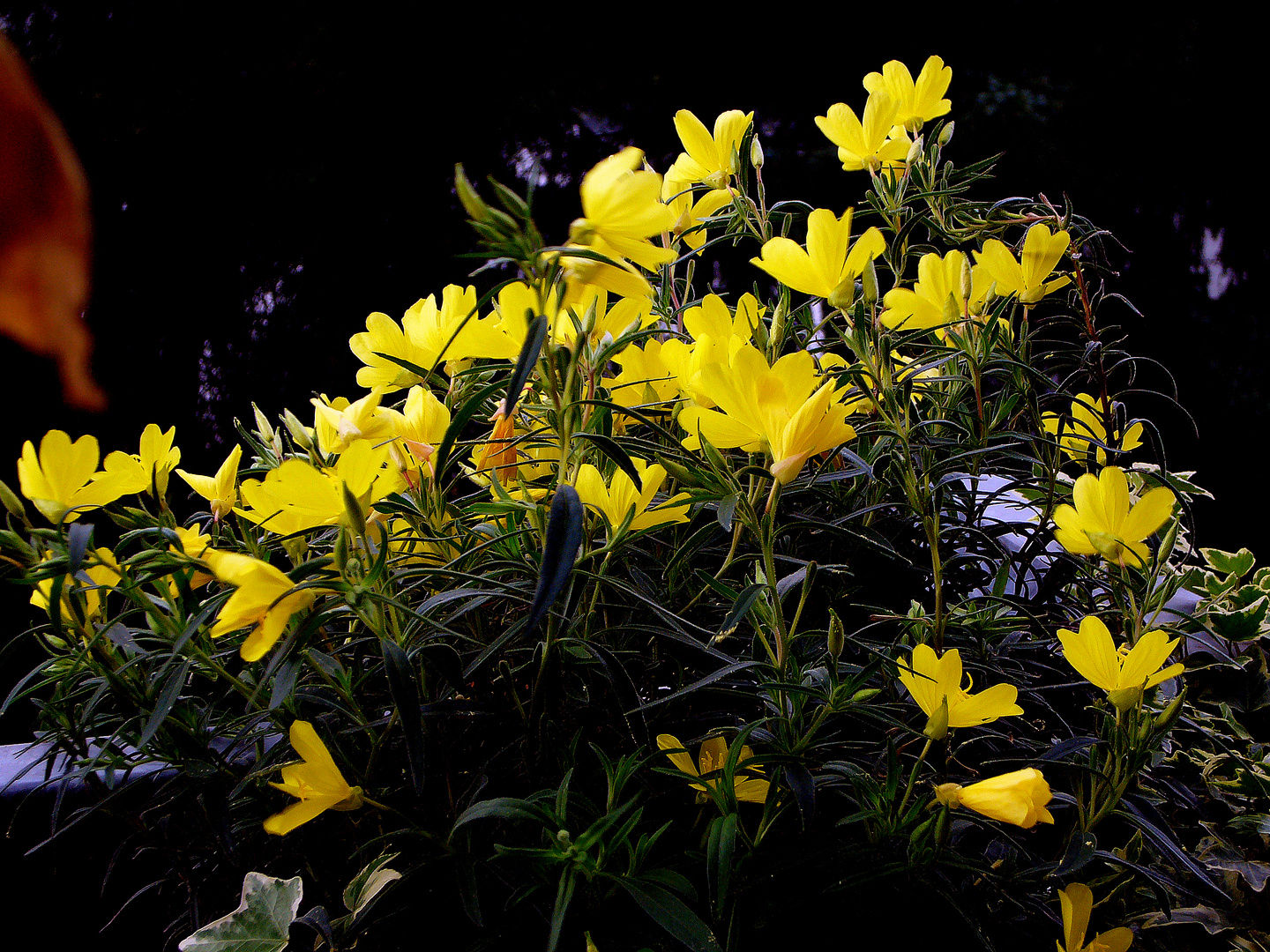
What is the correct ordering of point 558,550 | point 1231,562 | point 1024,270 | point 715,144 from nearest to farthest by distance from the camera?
point 558,550
point 1024,270
point 715,144
point 1231,562

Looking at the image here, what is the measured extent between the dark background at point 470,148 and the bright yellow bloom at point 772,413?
8.02 feet

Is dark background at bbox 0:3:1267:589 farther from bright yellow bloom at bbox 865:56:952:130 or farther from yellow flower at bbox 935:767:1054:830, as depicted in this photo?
yellow flower at bbox 935:767:1054:830

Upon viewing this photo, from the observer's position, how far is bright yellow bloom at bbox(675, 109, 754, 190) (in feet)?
2.67

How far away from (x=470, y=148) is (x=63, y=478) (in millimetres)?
3238

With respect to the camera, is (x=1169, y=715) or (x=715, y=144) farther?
(x=715, y=144)

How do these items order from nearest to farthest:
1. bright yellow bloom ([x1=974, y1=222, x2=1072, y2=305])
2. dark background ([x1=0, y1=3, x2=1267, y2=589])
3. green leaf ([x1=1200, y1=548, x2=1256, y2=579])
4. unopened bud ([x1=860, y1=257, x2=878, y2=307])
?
unopened bud ([x1=860, y1=257, x2=878, y2=307]), bright yellow bloom ([x1=974, y1=222, x2=1072, y2=305]), green leaf ([x1=1200, y1=548, x2=1256, y2=579]), dark background ([x1=0, y1=3, x2=1267, y2=589])

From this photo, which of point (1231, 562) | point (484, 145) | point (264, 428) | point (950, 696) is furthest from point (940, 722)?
point (484, 145)

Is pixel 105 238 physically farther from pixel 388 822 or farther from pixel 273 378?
pixel 388 822

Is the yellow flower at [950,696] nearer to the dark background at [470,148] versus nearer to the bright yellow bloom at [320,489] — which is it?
the bright yellow bloom at [320,489]

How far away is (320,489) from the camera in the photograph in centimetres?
49

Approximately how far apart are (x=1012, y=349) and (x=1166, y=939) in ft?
1.90

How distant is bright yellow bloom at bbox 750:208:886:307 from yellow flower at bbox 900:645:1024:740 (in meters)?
0.27

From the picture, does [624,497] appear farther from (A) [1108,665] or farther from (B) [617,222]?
(A) [1108,665]

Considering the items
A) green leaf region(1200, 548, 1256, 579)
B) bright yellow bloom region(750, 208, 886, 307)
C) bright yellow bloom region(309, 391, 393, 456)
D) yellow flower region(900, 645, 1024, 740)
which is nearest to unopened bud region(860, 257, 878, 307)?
bright yellow bloom region(750, 208, 886, 307)
